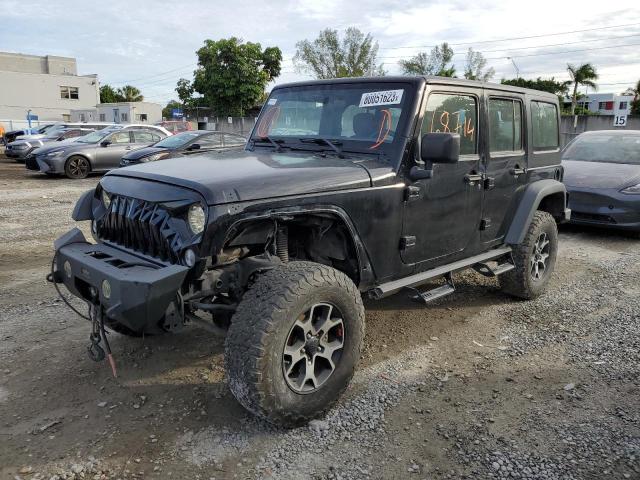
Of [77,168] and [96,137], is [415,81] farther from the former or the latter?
[96,137]

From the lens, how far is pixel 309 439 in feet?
9.53

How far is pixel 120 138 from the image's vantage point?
15.2 meters

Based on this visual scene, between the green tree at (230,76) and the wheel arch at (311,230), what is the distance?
39.8 m

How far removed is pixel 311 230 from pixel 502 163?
2054 mm

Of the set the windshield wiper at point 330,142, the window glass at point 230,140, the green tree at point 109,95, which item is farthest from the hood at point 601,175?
the green tree at point 109,95

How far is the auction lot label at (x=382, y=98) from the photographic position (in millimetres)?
3664

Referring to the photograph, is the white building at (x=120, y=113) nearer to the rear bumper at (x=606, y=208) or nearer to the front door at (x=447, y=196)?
the rear bumper at (x=606, y=208)

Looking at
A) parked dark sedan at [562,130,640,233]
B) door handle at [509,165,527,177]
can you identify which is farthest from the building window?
door handle at [509,165,527,177]

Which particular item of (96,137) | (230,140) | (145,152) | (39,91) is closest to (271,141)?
(145,152)

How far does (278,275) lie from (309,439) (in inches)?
37.1

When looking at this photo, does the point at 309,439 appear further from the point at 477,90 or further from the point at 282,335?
the point at 477,90

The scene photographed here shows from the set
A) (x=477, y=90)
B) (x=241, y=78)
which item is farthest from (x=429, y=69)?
(x=477, y=90)

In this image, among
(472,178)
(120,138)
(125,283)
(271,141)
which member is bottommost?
(125,283)

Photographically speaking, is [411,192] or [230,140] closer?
[411,192]
